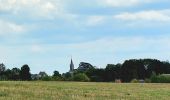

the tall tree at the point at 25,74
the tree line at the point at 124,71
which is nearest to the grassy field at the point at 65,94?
the tall tree at the point at 25,74

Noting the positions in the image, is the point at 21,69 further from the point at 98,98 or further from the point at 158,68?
the point at 98,98

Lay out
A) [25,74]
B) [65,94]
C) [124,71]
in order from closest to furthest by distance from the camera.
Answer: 1. [65,94]
2. [25,74]
3. [124,71]

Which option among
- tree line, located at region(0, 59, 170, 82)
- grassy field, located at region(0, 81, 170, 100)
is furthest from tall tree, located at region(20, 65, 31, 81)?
grassy field, located at region(0, 81, 170, 100)

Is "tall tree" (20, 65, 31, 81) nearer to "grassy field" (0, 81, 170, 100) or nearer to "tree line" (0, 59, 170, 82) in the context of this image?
"tree line" (0, 59, 170, 82)

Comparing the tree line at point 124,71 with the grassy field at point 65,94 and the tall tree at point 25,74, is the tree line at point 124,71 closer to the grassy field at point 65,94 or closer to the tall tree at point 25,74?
the tall tree at point 25,74

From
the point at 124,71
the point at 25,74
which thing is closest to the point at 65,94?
the point at 25,74

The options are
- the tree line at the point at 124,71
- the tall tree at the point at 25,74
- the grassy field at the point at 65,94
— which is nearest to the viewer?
the grassy field at the point at 65,94

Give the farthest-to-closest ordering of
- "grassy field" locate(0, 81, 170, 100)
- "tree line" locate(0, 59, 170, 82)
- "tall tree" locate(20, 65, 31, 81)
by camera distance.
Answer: "tree line" locate(0, 59, 170, 82)
"tall tree" locate(20, 65, 31, 81)
"grassy field" locate(0, 81, 170, 100)

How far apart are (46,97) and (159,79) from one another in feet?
267

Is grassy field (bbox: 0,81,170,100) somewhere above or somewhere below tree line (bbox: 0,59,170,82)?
below

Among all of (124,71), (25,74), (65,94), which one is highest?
(124,71)

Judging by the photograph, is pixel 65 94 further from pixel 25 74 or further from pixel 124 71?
pixel 124 71

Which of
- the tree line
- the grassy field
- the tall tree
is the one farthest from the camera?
the tree line

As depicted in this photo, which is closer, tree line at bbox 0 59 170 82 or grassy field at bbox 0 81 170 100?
grassy field at bbox 0 81 170 100
